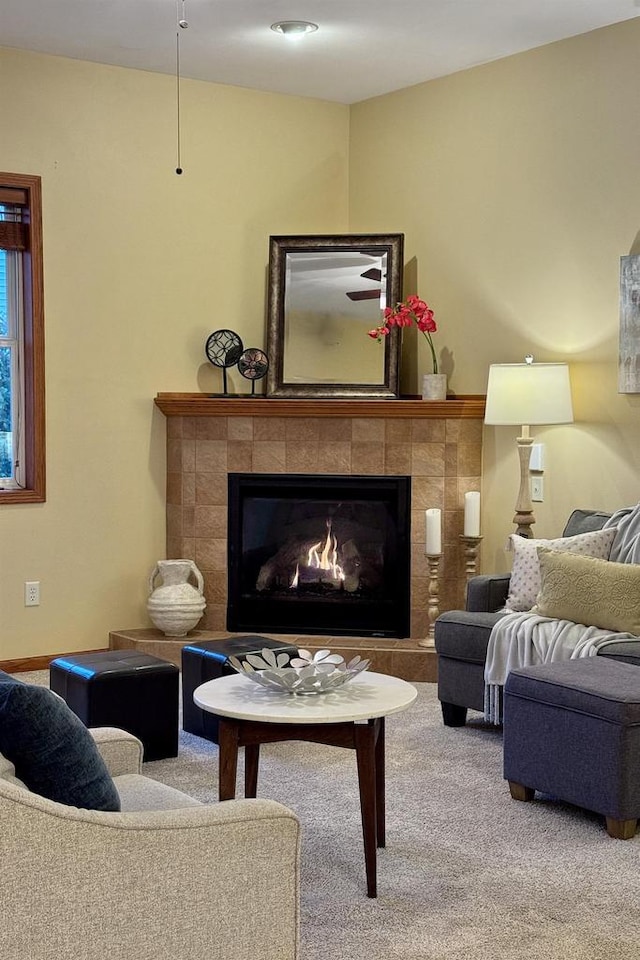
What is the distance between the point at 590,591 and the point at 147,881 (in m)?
2.58

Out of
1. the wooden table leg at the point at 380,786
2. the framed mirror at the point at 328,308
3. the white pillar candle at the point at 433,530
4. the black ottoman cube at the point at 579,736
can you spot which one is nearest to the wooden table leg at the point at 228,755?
the wooden table leg at the point at 380,786

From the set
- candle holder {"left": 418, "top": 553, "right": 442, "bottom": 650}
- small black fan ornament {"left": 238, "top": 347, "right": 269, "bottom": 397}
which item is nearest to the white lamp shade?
candle holder {"left": 418, "top": 553, "right": 442, "bottom": 650}

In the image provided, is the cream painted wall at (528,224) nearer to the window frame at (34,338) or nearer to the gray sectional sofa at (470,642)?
the gray sectional sofa at (470,642)

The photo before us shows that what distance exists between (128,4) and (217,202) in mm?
1397

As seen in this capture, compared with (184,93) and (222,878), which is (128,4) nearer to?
(184,93)

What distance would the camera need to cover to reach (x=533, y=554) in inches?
184

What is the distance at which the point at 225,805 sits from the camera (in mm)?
2102

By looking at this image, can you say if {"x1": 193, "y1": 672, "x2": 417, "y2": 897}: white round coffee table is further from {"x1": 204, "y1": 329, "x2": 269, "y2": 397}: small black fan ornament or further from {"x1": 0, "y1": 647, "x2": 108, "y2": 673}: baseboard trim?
{"x1": 204, "y1": 329, "x2": 269, "y2": 397}: small black fan ornament

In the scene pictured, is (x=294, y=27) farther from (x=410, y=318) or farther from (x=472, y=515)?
(x=472, y=515)

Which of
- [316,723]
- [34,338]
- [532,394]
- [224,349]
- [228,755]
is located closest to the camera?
[316,723]

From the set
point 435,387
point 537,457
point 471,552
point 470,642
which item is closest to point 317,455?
point 435,387

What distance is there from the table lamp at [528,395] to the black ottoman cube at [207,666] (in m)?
1.42

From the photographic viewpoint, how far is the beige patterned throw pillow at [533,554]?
14.8 ft

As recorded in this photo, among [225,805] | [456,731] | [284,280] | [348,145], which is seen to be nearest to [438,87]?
[348,145]
